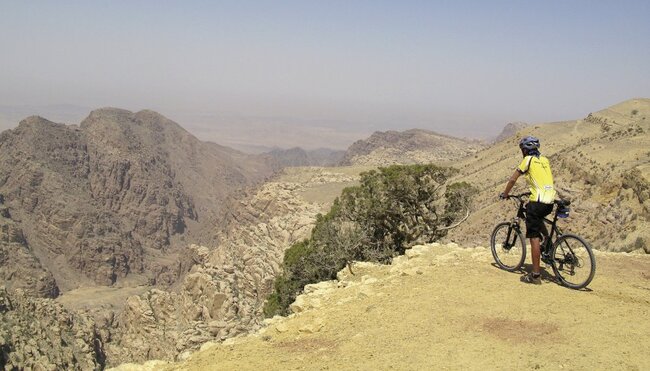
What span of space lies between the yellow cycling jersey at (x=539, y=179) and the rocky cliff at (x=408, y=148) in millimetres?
122348

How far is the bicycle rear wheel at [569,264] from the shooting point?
403 inches

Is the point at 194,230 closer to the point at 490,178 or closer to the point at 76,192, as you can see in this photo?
the point at 76,192

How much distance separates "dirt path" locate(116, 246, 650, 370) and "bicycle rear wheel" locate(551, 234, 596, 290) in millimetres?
291

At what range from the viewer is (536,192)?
9859 mm

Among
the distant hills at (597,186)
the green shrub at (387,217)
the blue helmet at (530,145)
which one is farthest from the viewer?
the green shrub at (387,217)

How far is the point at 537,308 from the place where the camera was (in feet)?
30.4

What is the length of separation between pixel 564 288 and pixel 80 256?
4803 inches

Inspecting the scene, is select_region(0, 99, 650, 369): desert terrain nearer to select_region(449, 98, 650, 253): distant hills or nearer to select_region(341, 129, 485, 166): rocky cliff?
select_region(449, 98, 650, 253): distant hills

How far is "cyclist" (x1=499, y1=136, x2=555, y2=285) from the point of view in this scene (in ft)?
32.2

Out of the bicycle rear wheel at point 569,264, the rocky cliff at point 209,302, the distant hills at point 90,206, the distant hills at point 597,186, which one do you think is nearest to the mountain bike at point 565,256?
the bicycle rear wheel at point 569,264

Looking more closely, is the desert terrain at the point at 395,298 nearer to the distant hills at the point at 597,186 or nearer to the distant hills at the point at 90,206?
the distant hills at the point at 597,186

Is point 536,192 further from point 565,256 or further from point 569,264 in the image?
point 569,264

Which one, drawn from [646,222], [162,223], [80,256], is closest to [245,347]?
[646,222]

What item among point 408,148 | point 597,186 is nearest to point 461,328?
point 597,186
